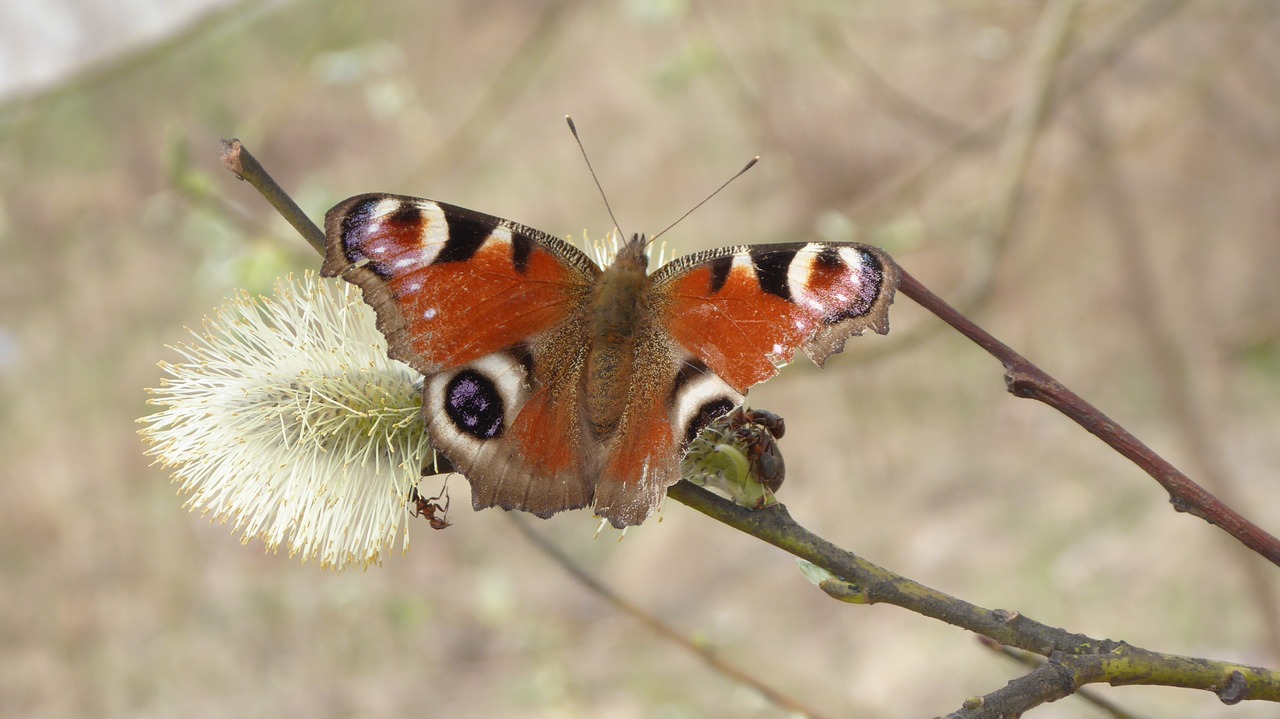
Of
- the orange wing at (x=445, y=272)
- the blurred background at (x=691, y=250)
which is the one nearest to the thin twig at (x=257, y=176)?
the orange wing at (x=445, y=272)

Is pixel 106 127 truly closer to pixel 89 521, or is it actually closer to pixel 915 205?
pixel 89 521

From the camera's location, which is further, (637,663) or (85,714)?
(85,714)

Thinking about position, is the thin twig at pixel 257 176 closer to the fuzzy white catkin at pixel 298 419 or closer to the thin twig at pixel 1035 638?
the fuzzy white catkin at pixel 298 419

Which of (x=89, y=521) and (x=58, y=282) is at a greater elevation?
(x=58, y=282)

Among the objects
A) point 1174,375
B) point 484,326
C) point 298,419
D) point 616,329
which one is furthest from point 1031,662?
point 1174,375

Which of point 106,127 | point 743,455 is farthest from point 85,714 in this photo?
point 743,455

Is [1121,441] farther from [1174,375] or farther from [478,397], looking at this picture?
[1174,375]
